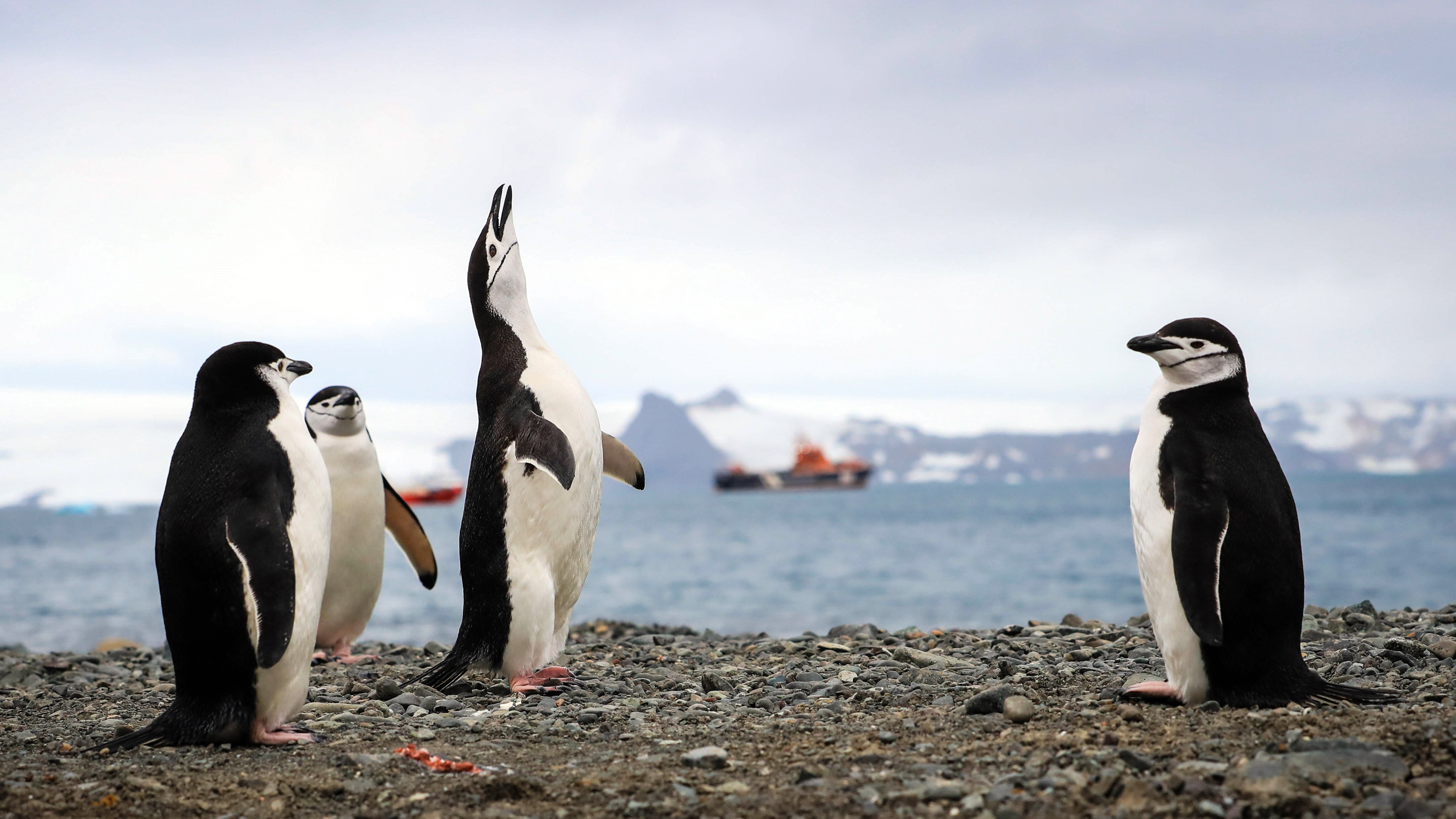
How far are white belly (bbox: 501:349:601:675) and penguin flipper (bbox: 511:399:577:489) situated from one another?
2.9 inches

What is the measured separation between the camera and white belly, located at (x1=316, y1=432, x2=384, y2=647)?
6.74 metres

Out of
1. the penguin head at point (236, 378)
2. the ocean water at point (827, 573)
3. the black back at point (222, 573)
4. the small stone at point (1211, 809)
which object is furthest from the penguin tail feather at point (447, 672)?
the ocean water at point (827, 573)

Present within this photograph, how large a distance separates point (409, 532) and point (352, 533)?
0.41 metres

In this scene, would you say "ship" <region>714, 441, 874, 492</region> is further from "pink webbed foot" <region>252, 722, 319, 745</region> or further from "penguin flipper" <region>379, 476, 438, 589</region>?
"pink webbed foot" <region>252, 722, 319, 745</region>

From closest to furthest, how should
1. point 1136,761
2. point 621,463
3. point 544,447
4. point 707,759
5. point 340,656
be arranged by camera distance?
1. point 1136,761
2. point 707,759
3. point 544,447
4. point 621,463
5. point 340,656

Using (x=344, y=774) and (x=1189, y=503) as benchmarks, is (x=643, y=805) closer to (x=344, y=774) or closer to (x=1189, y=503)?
(x=344, y=774)

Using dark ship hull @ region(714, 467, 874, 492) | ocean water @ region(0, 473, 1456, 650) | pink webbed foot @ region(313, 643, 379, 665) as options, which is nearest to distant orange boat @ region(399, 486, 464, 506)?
ocean water @ region(0, 473, 1456, 650)

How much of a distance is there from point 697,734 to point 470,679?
1.45 m

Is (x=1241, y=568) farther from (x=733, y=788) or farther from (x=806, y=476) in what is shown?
(x=806, y=476)

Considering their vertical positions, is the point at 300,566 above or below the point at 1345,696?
above

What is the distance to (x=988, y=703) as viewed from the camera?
162 inches

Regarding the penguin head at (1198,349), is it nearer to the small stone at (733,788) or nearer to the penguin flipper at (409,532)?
the small stone at (733,788)

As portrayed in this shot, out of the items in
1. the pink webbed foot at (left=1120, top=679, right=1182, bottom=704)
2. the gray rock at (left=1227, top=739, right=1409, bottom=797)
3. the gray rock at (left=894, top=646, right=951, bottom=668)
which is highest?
the gray rock at (left=1227, top=739, right=1409, bottom=797)

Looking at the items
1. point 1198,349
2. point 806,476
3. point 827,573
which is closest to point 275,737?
point 1198,349
